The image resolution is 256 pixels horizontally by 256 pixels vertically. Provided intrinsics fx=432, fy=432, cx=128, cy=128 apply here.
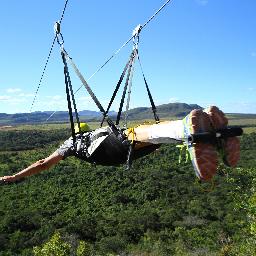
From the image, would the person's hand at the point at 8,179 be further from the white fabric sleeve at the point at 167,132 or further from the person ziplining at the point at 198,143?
the white fabric sleeve at the point at 167,132

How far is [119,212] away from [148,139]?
58789 mm

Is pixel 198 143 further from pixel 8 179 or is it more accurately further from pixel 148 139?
pixel 8 179

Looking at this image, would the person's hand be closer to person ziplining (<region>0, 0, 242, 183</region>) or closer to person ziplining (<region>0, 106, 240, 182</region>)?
person ziplining (<region>0, 0, 242, 183</region>)

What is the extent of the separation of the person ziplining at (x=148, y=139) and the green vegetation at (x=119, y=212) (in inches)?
1030

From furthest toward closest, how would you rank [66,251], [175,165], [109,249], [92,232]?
[175,165]
[92,232]
[109,249]
[66,251]

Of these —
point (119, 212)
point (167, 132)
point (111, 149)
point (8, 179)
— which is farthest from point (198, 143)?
point (119, 212)

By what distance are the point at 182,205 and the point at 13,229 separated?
25448 mm

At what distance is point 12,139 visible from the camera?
146625mm

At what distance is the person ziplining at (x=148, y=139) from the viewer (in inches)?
198

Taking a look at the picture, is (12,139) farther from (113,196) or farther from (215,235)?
(215,235)

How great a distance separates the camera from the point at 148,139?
232 inches

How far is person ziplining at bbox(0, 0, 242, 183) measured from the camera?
16.5ft

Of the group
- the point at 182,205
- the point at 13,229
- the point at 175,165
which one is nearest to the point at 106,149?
the point at 13,229

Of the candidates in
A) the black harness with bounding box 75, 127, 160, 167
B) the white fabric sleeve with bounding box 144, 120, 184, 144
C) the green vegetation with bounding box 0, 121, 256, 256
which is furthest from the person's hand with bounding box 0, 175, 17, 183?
the green vegetation with bounding box 0, 121, 256, 256
